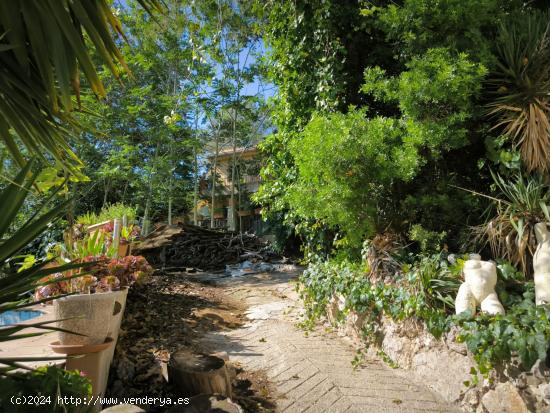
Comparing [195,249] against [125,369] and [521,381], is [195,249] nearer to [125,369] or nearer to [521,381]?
[125,369]

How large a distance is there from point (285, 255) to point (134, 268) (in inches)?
323

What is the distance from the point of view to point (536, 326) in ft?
8.25

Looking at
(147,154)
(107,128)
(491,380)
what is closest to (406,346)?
(491,380)

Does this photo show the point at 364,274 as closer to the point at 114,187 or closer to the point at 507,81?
the point at 507,81

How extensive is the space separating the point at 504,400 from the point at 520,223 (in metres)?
1.56

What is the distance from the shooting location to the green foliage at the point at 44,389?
1435mm

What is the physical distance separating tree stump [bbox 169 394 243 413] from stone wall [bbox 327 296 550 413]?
67.6 inches

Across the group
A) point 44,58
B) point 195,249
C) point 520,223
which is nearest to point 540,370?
point 520,223

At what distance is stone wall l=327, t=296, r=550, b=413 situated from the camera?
Answer: 2.47 meters

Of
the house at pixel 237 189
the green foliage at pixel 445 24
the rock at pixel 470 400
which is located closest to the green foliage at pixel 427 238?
the rock at pixel 470 400

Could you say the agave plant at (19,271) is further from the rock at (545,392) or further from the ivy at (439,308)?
the rock at (545,392)

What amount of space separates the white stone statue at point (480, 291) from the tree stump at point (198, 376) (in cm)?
188

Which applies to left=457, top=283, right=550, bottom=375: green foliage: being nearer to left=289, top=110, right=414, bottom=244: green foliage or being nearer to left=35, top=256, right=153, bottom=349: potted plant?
left=289, top=110, right=414, bottom=244: green foliage

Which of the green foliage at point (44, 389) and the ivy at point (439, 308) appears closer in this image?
the green foliage at point (44, 389)
